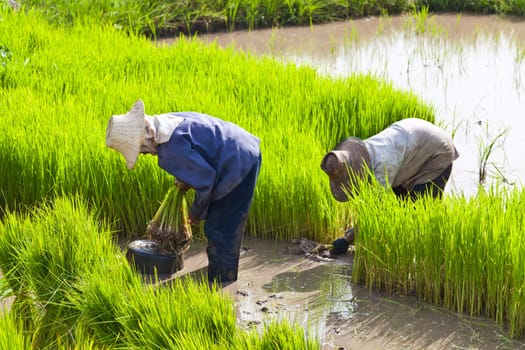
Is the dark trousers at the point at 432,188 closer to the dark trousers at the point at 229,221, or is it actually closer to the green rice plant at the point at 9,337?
the dark trousers at the point at 229,221

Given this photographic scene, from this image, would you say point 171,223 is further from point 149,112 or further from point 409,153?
point 149,112

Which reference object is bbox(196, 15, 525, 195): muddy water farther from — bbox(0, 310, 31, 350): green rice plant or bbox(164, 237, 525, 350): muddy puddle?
bbox(0, 310, 31, 350): green rice plant

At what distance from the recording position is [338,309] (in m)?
3.96

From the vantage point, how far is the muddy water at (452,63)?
237 inches

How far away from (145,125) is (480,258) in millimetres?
1466

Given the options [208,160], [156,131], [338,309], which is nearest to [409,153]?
[338,309]

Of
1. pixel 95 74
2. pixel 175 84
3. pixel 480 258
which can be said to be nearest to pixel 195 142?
pixel 480 258

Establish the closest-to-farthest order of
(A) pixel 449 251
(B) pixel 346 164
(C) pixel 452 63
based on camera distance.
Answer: (A) pixel 449 251 → (B) pixel 346 164 → (C) pixel 452 63

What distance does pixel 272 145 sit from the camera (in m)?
5.02

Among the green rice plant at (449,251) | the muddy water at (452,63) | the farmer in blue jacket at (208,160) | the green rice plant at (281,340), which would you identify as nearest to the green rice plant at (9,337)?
the green rice plant at (281,340)

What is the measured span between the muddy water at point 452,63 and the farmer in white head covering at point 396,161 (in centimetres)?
87

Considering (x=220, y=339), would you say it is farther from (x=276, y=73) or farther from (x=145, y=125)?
(x=276, y=73)

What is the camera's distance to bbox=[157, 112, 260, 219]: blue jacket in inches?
155

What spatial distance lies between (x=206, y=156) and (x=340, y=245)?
0.87m
